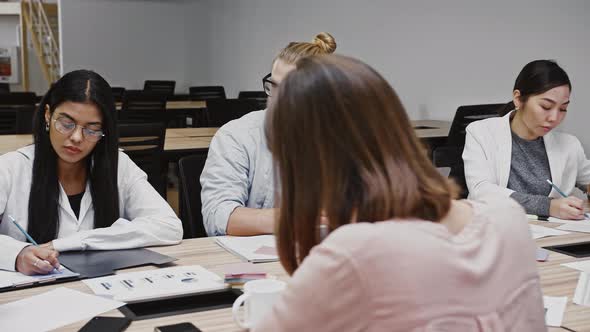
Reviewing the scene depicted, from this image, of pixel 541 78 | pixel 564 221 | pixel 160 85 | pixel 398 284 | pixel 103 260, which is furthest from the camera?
pixel 160 85

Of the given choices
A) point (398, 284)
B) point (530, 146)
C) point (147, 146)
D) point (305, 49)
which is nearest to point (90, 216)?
point (305, 49)

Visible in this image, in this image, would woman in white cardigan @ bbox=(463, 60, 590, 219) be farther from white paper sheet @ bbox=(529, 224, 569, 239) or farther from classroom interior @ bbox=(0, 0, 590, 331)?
white paper sheet @ bbox=(529, 224, 569, 239)

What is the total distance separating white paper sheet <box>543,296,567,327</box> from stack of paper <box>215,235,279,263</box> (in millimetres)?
679

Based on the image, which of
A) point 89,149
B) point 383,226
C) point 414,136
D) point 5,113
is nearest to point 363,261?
point 383,226

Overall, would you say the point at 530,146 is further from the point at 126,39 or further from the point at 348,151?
the point at 126,39

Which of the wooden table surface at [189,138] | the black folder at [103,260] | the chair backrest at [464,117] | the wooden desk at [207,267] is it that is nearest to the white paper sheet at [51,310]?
the wooden desk at [207,267]

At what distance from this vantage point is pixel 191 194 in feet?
7.89

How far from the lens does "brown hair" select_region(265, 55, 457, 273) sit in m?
0.87

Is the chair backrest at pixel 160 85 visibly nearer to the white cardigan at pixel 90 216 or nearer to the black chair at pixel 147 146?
the black chair at pixel 147 146

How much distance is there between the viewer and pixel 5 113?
4.97 meters

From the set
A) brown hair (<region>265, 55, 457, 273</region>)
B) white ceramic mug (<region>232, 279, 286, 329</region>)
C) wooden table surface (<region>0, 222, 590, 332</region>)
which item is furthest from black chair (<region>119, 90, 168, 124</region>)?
brown hair (<region>265, 55, 457, 273</region>)

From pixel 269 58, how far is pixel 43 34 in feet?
20.9

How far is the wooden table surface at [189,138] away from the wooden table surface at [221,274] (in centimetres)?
183

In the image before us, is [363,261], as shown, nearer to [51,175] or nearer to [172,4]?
[51,175]
